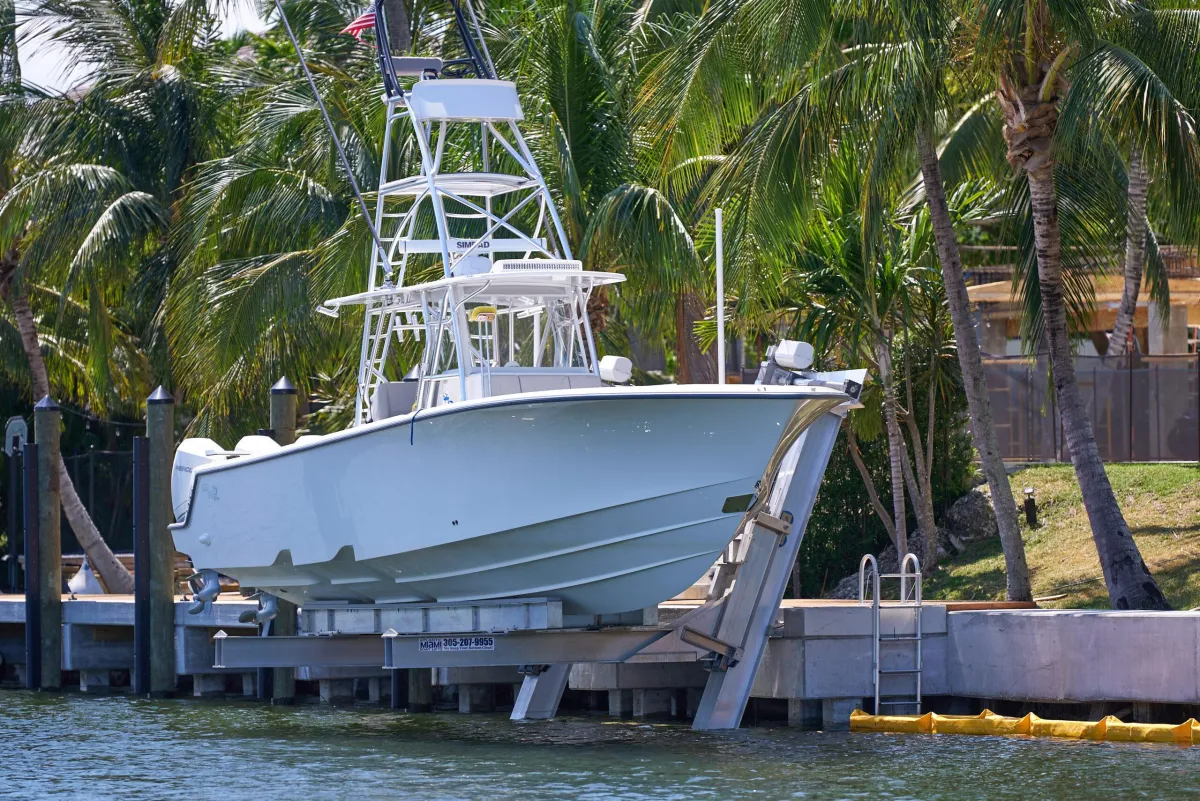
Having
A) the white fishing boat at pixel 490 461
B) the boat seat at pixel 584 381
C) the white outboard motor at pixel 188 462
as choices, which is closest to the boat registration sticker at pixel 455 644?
the white fishing boat at pixel 490 461

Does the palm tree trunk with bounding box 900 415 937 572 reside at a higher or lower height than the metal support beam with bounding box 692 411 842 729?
higher

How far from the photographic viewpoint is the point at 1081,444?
1736 cm

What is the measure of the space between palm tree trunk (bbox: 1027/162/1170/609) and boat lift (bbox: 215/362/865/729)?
10.1 feet

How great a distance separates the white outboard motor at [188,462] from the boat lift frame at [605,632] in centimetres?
201

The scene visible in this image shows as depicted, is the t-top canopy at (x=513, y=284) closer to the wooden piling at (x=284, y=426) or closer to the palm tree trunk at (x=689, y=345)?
the wooden piling at (x=284, y=426)

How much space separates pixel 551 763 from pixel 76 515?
1467 centimetres

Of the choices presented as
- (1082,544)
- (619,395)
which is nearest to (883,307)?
(1082,544)

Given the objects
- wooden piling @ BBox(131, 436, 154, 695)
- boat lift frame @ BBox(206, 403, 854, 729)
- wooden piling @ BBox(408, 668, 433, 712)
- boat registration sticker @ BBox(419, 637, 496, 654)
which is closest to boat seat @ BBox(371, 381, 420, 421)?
boat lift frame @ BBox(206, 403, 854, 729)

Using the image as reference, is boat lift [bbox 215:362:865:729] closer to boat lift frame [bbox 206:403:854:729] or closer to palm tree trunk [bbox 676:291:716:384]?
boat lift frame [bbox 206:403:854:729]

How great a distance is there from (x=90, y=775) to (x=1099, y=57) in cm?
1082

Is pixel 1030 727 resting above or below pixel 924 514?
below

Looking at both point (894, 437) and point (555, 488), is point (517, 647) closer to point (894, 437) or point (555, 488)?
point (555, 488)

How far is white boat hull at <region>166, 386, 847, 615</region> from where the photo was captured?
558 inches

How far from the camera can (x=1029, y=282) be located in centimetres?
1866
